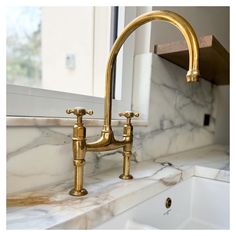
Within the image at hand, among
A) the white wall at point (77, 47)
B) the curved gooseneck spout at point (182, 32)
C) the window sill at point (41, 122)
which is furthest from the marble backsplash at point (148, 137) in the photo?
the white wall at point (77, 47)

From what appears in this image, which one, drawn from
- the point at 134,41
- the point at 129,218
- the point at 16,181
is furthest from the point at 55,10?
the point at 129,218

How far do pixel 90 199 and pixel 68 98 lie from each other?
13.2 inches

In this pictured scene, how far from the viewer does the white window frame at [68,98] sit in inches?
21.8

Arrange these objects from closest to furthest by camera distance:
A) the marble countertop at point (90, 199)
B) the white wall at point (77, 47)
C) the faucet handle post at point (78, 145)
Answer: the marble countertop at point (90, 199) < the faucet handle post at point (78, 145) < the white wall at point (77, 47)

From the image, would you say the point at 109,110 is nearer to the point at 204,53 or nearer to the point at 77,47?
the point at 204,53

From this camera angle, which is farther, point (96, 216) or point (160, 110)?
point (160, 110)

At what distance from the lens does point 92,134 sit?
0.67 meters

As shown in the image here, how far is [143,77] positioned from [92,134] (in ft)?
1.17

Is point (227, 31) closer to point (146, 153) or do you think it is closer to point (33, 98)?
point (146, 153)

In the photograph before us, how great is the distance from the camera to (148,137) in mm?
905

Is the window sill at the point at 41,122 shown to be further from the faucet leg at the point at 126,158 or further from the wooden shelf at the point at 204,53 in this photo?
the wooden shelf at the point at 204,53

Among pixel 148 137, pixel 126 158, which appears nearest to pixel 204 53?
pixel 148 137

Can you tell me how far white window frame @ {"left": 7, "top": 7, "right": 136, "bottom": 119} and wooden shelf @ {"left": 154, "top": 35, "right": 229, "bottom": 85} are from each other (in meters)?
0.14

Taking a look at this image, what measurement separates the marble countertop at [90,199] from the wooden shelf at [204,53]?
1.38ft
